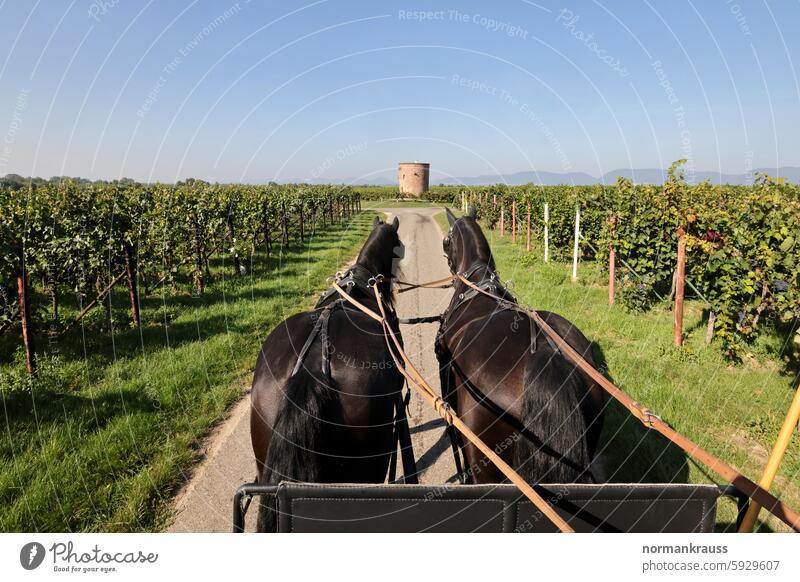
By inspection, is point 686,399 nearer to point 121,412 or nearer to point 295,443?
point 295,443

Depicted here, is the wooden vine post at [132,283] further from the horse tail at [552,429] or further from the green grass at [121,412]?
the horse tail at [552,429]

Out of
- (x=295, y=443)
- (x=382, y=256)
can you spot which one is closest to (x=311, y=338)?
(x=295, y=443)

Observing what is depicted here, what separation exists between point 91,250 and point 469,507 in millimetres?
10021

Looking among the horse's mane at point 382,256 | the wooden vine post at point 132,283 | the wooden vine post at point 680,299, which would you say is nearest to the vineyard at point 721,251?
the wooden vine post at point 680,299

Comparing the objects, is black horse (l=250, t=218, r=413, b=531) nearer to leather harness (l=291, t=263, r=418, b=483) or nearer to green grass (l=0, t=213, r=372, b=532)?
leather harness (l=291, t=263, r=418, b=483)

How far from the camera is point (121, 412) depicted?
5.27 meters

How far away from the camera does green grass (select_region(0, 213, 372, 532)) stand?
150 inches

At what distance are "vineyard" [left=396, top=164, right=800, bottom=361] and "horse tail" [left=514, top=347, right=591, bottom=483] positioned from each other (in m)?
4.39

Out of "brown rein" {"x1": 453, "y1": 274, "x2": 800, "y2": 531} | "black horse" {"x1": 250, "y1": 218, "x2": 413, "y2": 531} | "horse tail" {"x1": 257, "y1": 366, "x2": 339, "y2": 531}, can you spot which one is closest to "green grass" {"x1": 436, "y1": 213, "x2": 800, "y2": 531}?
"brown rein" {"x1": 453, "y1": 274, "x2": 800, "y2": 531}

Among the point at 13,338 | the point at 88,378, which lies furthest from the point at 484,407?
the point at 13,338

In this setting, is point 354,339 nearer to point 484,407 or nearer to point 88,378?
point 484,407

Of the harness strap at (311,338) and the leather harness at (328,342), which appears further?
the leather harness at (328,342)

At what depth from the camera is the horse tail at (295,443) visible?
2.71 m

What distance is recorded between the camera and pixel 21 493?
151 inches
